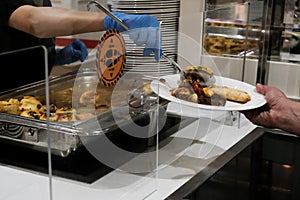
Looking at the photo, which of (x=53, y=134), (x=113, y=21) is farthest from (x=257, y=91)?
(x=53, y=134)

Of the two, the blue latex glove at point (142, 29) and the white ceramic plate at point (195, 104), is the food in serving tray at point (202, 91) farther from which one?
the blue latex glove at point (142, 29)

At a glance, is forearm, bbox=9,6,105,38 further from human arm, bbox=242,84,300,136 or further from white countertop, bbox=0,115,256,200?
human arm, bbox=242,84,300,136

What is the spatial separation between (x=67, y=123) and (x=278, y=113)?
0.52 meters

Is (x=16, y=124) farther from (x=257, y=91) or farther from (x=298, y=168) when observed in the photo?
(x=298, y=168)

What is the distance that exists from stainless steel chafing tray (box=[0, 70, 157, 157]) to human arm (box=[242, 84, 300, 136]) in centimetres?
35

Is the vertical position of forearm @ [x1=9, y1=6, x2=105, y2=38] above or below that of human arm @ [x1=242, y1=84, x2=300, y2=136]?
above

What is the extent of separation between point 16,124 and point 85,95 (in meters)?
0.14

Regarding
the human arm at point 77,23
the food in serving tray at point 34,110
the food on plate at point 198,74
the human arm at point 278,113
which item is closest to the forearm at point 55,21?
the human arm at point 77,23

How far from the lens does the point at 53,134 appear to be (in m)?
0.80

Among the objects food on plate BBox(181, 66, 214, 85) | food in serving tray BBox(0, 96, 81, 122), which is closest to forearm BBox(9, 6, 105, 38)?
food in serving tray BBox(0, 96, 81, 122)

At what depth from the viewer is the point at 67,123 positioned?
2.68 ft

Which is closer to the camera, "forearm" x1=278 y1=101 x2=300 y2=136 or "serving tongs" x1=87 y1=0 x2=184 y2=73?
"serving tongs" x1=87 y1=0 x2=184 y2=73

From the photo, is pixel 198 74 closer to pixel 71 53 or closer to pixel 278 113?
pixel 278 113

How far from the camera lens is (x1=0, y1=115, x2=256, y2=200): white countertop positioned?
787mm
